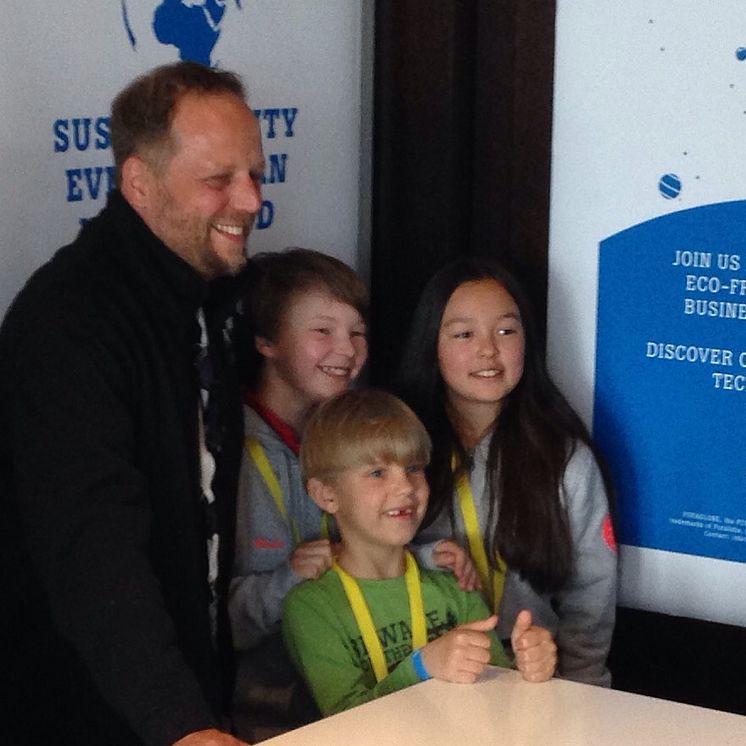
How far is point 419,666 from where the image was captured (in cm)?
231

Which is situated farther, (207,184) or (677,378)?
(677,378)

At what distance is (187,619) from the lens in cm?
235

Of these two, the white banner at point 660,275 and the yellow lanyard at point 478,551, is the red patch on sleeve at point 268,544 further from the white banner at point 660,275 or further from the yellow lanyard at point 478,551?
the white banner at point 660,275

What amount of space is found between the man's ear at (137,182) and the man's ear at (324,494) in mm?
563

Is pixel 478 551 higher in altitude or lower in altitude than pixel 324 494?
lower

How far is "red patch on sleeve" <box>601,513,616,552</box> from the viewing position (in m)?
2.86

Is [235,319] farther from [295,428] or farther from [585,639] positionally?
[585,639]

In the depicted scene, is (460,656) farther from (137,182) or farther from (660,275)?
(660,275)

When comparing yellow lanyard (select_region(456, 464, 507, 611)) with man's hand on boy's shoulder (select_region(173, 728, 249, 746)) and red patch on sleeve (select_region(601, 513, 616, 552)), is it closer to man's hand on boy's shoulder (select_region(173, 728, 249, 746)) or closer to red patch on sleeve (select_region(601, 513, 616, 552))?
red patch on sleeve (select_region(601, 513, 616, 552))

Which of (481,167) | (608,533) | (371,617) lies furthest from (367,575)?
(481,167)

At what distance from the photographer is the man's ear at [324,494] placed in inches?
102

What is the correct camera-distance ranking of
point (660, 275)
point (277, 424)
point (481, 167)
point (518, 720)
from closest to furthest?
point (518, 720) → point (277, 424) → point (660, 275) → point (481, 167)

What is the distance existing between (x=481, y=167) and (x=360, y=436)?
2.39ft

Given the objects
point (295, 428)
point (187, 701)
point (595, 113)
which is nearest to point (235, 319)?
point (295, 428)
